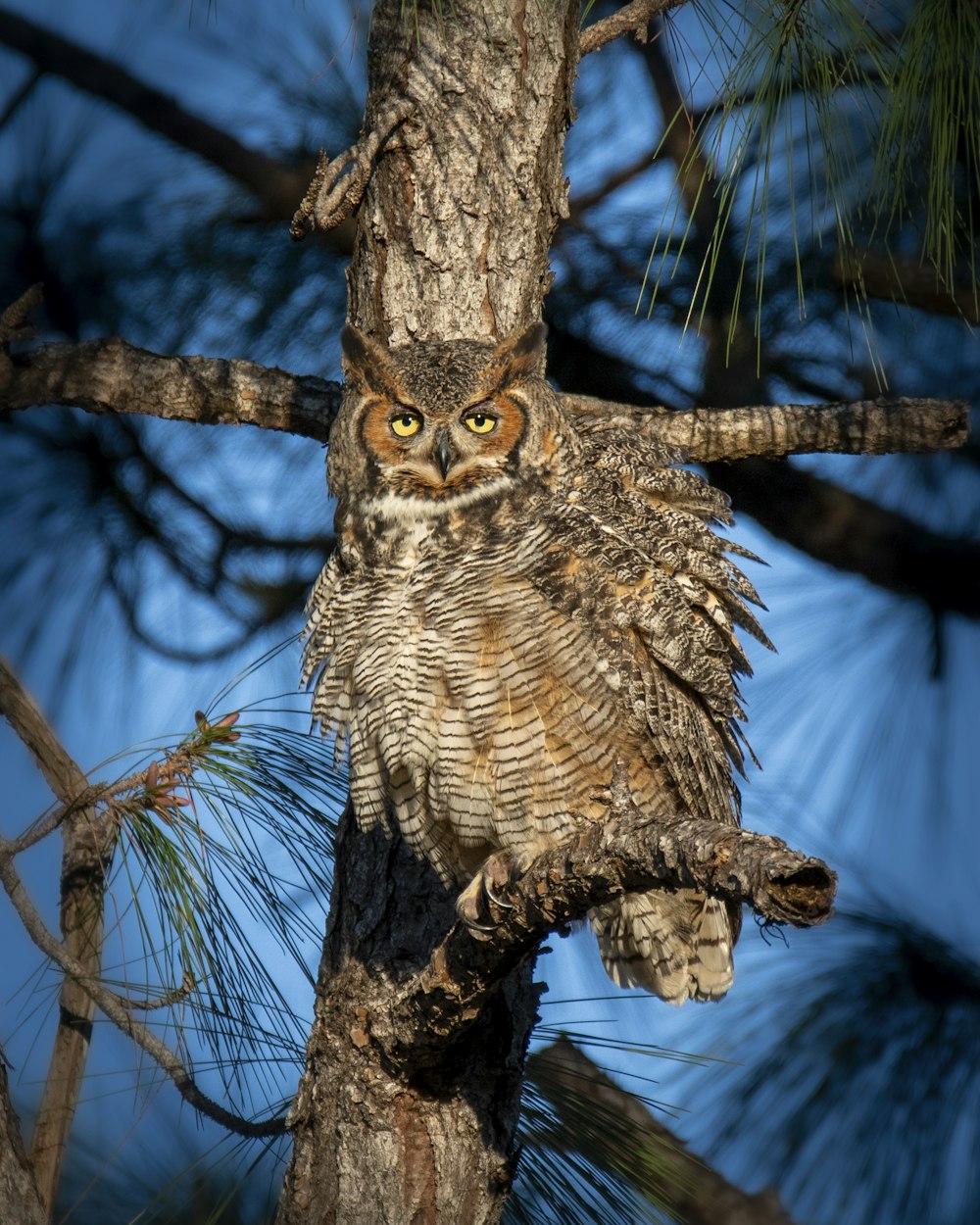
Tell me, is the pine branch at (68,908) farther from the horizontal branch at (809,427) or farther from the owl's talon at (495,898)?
the horizontal branch at (809,427)

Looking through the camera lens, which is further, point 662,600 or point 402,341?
point 402,341

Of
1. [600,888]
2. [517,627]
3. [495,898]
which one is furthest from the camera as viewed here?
[517,627]

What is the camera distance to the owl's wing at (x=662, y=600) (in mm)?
1820

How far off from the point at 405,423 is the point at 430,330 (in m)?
0.26

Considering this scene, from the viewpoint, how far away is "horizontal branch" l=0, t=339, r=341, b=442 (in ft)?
7.23

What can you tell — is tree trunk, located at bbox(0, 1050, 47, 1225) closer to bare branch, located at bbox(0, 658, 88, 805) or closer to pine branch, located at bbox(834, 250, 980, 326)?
bare branch, located at bbox(0, 658, 88, 805)

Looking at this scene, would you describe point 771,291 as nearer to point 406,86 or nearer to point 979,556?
point 979,556

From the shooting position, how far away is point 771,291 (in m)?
Result: 2.62

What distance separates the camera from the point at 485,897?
166 centimetres

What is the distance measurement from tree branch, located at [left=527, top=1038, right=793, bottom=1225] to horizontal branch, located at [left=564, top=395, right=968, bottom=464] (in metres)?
1.07

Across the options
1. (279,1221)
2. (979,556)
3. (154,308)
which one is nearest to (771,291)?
(979,556)

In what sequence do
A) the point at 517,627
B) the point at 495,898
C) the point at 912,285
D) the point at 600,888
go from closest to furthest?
the point at 600,888
the point at 495,898
the point at 517,627
the point at 912,285

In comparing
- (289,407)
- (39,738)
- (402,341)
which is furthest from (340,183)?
(39,738)

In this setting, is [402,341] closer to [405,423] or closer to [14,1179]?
[405,423]
